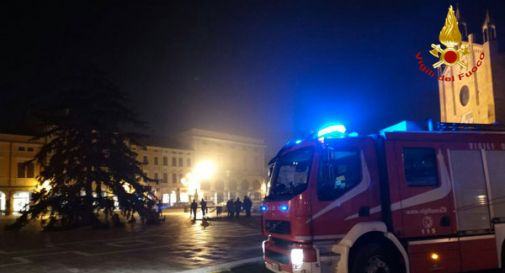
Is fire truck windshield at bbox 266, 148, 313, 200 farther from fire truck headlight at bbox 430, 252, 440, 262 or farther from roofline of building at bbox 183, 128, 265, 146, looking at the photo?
roofline of building at bbox 183, 128, 265, 146

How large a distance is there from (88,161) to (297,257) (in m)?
23.7

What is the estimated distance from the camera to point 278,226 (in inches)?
333

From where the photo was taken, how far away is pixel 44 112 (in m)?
29.1

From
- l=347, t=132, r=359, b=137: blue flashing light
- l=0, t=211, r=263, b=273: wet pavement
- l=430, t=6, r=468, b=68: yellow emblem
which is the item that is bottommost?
l=0, t=211, r=263, b=273: wet pavement

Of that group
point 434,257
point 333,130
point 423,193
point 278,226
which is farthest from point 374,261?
point 333,130

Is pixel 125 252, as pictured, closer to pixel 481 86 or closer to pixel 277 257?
pixel 277 257

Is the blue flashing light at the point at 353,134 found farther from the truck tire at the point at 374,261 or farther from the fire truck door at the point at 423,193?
the truck tire at the point at 374,261

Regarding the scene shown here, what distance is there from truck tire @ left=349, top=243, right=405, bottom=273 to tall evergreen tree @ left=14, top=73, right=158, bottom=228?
74.9 feet

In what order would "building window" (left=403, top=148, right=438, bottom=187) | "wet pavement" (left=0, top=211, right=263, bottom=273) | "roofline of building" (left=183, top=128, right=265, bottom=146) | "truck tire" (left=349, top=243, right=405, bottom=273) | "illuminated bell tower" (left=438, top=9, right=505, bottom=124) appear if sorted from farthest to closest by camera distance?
"roofline of building" (left=183, top=128, right=265, bottom=146) < "illuminated bell tower" (left=438, top=9, right=505, bottom=124) < "wet pavement" (left=0, top=211, right=263, bottom=273) < "building window" (left=403, top=148, right=438, bottom=187) < "truck tire" (left=349, top=243, right=405, bottom=273)

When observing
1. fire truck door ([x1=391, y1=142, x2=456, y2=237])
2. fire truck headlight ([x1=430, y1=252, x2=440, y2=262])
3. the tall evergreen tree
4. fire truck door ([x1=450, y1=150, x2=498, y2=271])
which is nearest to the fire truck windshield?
fire truck door ([x1=391, y1=142, x2=456, y2=237])

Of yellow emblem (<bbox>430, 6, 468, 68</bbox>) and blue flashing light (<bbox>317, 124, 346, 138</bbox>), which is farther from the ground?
yellow emblem (<bbox>430, 6, 468, 68</bbox>)

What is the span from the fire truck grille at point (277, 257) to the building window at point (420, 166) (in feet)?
9.26

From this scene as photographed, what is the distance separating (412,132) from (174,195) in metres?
71.0

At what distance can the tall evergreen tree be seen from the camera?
27.6 m
